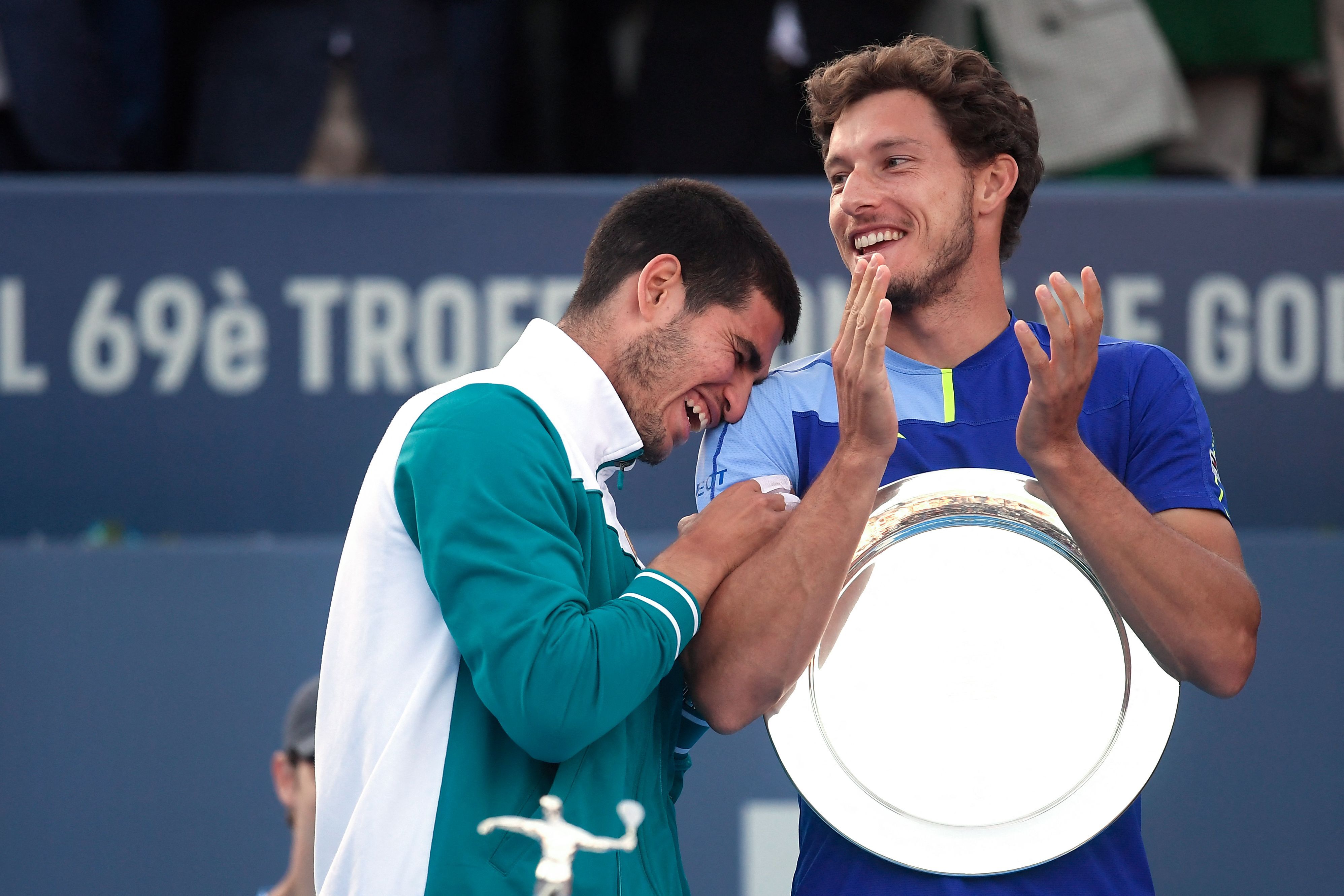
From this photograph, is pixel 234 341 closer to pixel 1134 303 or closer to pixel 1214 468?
pixel 1134 303

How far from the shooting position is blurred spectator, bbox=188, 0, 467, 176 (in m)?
3.52

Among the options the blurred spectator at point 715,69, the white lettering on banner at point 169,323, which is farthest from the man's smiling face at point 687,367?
the blurred spectator at point 715,69

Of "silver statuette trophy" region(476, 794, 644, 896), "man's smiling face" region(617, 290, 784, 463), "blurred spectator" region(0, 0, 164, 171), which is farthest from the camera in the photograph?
"blurred spectator" region(0, 0, 164, 171)

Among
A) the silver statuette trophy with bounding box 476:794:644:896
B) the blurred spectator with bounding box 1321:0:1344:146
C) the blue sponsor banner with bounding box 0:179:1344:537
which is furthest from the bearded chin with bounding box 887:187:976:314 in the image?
the blurred spectator with bounding box 1321:0:1344:146

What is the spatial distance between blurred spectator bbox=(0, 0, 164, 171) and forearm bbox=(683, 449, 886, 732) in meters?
2.67

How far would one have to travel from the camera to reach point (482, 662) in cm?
125

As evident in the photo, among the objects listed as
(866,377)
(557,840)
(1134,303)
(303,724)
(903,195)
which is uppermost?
(903,195)

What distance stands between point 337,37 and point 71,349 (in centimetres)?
103

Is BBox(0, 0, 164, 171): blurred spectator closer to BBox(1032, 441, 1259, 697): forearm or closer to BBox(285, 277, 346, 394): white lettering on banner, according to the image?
BBox(285, 277, 346, 394): white lettering on banner

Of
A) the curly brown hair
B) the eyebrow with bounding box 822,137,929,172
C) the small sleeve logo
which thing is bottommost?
the small sleeve logo

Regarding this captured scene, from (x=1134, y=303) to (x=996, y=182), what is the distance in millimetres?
1520

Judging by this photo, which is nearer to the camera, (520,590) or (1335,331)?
(520,590)

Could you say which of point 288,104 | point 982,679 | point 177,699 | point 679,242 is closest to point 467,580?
point 679,242

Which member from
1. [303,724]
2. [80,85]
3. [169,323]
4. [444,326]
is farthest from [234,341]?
[303,724]
